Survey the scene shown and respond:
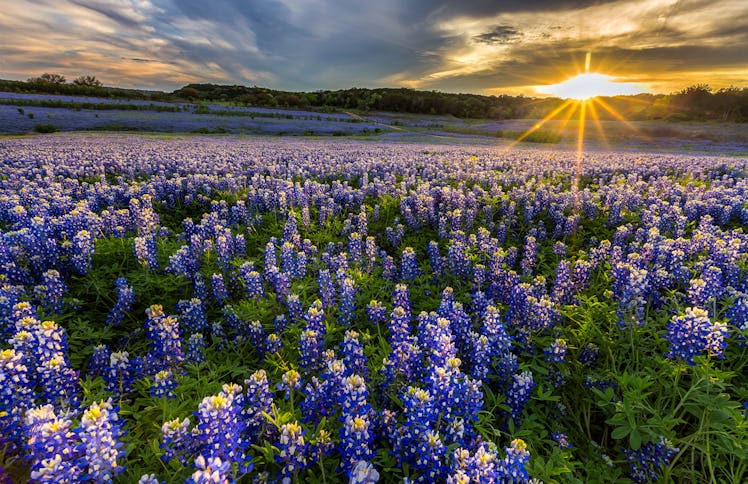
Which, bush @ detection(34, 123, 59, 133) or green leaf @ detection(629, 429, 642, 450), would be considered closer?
green leaf @ detection(629, 429, 642, 450)

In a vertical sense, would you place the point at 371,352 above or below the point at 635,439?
above

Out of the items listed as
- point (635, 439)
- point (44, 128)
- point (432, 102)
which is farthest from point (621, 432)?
point (432, 102)

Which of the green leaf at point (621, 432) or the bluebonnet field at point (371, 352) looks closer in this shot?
the bluebonnet field at point (371, 352)

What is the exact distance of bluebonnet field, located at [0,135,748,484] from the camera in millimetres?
2373

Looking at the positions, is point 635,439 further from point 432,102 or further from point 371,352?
point 432,102

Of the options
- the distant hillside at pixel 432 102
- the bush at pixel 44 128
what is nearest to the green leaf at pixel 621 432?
the bush at pixel 44 128

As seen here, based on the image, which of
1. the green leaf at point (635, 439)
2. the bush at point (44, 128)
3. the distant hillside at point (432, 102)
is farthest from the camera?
the distant hillside at point (432, 102)

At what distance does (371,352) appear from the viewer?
3.67m

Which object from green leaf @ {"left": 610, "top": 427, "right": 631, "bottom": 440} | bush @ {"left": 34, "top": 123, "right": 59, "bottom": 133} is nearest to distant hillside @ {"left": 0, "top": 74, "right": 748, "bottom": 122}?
bush @ {"left": 34, "top": 123, "right": 59, "bottom": 133}

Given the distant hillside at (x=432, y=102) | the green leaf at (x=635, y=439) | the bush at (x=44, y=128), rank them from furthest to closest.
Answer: the distant hillside at (x=432, y=102)
the bush at (x=44, y=128)
the green leaf at (x=635, y=439)

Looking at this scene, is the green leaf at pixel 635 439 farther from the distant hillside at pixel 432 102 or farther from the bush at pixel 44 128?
the distant hillside at pixel 432 102

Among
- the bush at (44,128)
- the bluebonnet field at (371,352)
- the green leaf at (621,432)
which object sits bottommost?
the green leaf at (621,432)

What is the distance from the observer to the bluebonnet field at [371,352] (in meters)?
2.37

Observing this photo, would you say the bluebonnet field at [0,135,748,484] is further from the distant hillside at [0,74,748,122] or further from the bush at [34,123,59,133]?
the distant hillside at [0,74,748,122]
